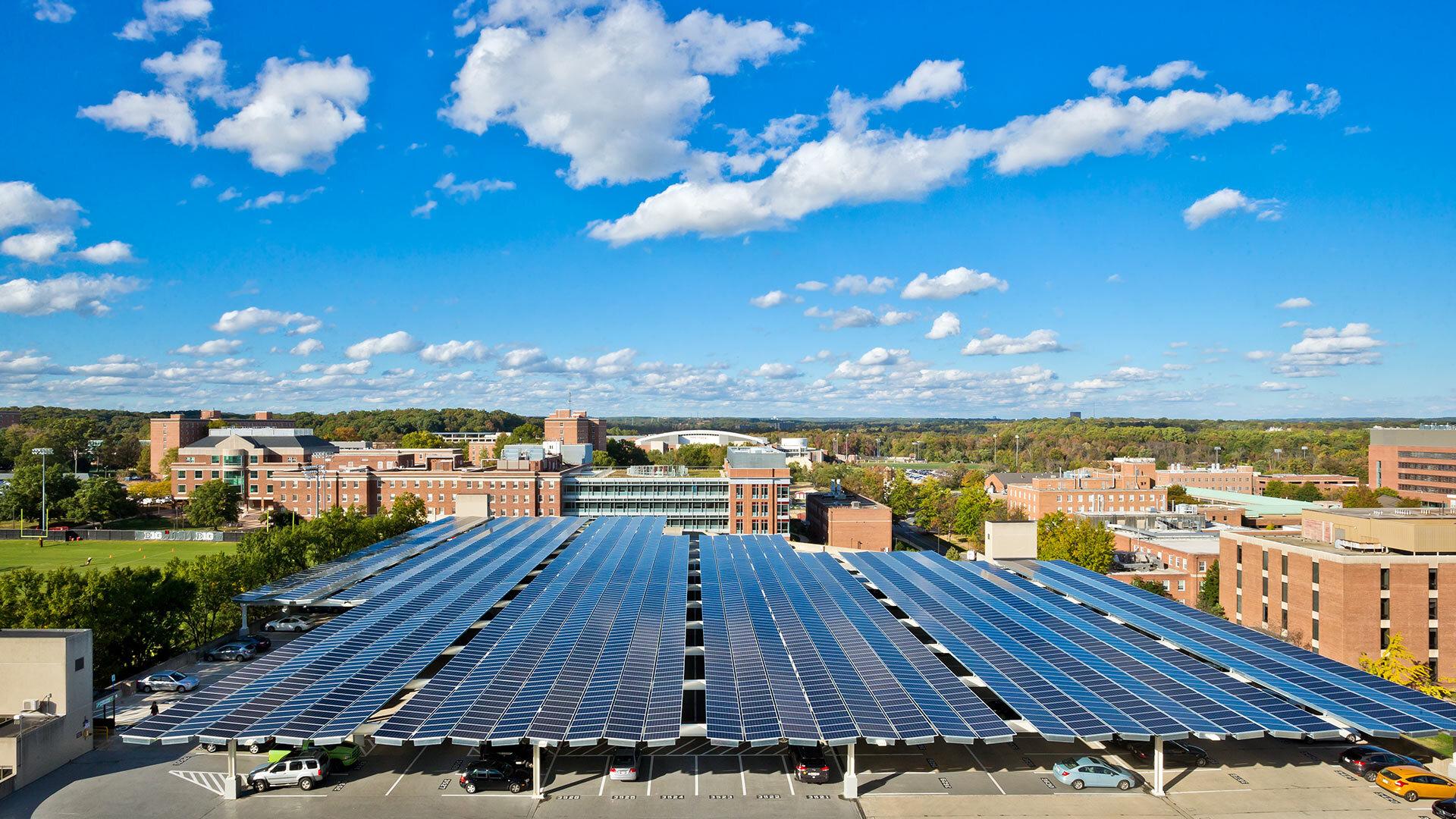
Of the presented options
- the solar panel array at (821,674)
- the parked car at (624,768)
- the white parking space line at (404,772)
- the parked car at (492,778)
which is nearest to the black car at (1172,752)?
the solar panel array at (821,674)

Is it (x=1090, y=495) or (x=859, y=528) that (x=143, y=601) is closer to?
(x=859, y=528)

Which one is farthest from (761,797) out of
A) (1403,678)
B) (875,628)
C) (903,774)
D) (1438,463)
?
(1438,463)

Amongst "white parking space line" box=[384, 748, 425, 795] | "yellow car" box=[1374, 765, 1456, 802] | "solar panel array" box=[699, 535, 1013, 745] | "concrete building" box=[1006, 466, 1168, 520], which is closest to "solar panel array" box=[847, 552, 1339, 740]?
"solar panel array" box=[699, 535, 1013, 745]

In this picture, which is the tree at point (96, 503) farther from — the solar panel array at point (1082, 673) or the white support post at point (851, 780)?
the white support post at point (851, 780)

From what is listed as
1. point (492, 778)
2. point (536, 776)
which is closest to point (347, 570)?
point (492, 778)

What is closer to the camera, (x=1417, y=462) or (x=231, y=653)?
(x=231, y=653)

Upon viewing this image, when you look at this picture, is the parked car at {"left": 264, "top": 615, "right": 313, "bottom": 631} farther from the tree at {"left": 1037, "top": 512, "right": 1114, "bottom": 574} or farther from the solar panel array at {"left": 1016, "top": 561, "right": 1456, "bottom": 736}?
the tree at {"left": 1037, "top": 512, "right": 1114, "bottom": 574}
